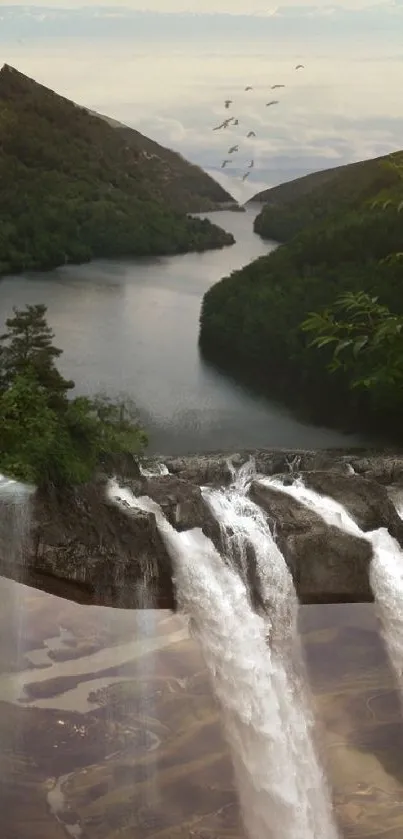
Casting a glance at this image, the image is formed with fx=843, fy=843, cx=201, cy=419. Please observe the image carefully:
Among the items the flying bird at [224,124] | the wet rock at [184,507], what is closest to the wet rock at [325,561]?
the wet rock at [184,507]

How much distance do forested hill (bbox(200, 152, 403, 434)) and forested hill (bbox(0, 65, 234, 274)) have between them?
0.53 metres

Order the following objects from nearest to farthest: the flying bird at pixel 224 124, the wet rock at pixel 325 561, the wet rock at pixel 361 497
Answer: the wet rock at pixel 325 561 → the wet rock at pixel 361 497 → the flying bird at pixel 224 124

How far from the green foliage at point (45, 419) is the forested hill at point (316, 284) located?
1050 millimetres

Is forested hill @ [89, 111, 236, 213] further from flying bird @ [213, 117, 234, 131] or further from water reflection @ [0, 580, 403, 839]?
water reflection @ [0, 580, 403, 839]

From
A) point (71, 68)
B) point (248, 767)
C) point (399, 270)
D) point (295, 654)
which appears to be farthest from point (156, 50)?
point (248, 767)

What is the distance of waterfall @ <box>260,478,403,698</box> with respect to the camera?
5297mm

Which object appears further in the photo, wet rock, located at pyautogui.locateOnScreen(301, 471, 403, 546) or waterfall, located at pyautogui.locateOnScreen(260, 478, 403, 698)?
wet rock, located at pyautogui.locateOnScreen(301, 471, 403, 546)

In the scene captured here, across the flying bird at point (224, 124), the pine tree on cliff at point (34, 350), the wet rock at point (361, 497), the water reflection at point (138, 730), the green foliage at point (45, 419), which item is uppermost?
the flying bird at point (224, 124)

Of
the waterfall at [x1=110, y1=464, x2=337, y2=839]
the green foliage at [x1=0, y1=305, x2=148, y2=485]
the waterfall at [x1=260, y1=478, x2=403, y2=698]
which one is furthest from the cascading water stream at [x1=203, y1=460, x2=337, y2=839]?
the green foliage at [x1=0, y1=305, x2=148, y2=485]

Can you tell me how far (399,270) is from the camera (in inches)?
273

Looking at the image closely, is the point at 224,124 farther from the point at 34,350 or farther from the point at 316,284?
the point at 34,350

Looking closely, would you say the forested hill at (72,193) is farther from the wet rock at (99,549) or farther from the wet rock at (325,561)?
the wet rock at (325,561)

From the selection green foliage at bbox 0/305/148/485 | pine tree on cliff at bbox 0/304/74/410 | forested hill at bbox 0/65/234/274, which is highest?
forested hill at bbox 0/65/234/274

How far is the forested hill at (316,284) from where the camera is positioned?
6.65 meters
